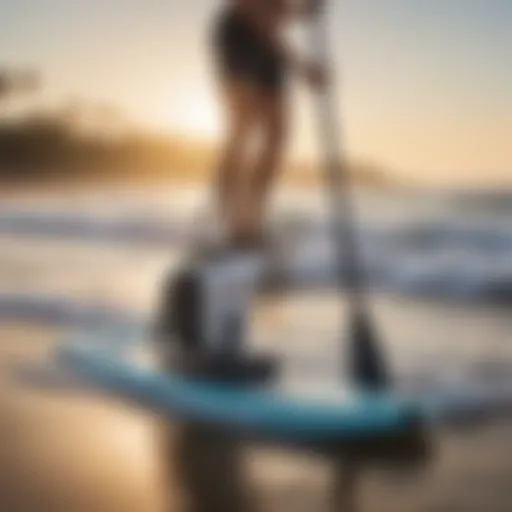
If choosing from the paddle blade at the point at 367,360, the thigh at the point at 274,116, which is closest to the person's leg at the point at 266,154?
the thigh at the point at 274,116

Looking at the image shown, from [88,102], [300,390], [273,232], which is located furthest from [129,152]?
[300,390]

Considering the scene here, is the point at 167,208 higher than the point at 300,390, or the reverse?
the point at 167,208

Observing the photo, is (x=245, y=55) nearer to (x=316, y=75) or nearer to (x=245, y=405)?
(x=316, y=75)

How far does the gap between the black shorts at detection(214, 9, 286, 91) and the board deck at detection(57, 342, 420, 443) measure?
0.29 m

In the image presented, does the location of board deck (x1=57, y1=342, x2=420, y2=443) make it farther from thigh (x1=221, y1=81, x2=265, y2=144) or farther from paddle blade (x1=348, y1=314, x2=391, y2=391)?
thigh (x1=221, y1=81, x2=265, y2=144)

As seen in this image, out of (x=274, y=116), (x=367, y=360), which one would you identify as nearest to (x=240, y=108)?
(x=274, y=116)

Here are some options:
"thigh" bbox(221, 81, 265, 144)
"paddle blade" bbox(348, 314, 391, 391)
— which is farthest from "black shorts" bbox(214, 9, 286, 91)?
"paddle blade" bbox(348, 314, 391, 391)

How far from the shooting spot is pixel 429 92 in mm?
1108

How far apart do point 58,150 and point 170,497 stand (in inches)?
14.0

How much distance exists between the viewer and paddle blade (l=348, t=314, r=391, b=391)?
1.06m

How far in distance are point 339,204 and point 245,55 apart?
165 millimetres

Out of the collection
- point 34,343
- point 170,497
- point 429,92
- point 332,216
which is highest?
point 429,92

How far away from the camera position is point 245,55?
42.0 inches

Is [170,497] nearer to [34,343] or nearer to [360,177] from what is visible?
[34,343]
